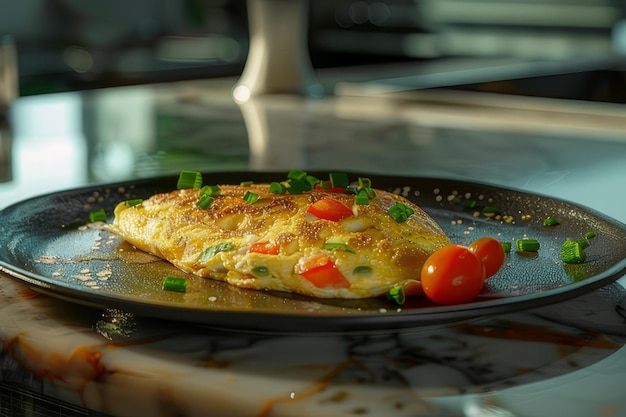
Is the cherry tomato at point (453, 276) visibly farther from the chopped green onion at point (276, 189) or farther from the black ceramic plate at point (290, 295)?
the chopped green onion at point (276, 189)

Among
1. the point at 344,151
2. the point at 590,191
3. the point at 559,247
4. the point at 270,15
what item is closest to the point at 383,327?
the point at 559,247

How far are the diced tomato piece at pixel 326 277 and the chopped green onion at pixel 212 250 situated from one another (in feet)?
0.37

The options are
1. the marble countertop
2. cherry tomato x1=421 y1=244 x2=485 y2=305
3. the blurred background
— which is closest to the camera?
the marble countertop

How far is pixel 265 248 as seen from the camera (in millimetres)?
1021

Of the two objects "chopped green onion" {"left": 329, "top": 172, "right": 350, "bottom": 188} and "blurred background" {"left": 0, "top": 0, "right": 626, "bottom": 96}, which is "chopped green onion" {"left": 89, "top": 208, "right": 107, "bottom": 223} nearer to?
"chopped green onion" {"left": 329, "top": 172, "right": 350, "bottom": 188}

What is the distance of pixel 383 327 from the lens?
2.67 feet

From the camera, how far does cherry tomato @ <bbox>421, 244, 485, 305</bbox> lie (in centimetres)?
90

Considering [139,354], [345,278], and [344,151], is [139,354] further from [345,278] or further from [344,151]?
[344,151]

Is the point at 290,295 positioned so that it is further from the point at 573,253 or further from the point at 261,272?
the point at 573,253

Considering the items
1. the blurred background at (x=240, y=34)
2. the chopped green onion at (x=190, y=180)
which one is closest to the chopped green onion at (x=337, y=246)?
the chopped green onion at (x=190, y=180)

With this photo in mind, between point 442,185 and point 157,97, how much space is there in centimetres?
186

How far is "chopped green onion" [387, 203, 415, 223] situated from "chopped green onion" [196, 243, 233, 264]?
0.20m

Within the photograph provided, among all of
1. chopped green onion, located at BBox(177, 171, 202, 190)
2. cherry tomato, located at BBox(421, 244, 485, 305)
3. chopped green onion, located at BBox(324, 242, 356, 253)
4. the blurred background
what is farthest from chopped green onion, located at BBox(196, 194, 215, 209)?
the blurred background

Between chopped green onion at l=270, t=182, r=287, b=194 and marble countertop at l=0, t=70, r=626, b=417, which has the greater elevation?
chopped green onion at l=270, t=182, r=287, b=194
